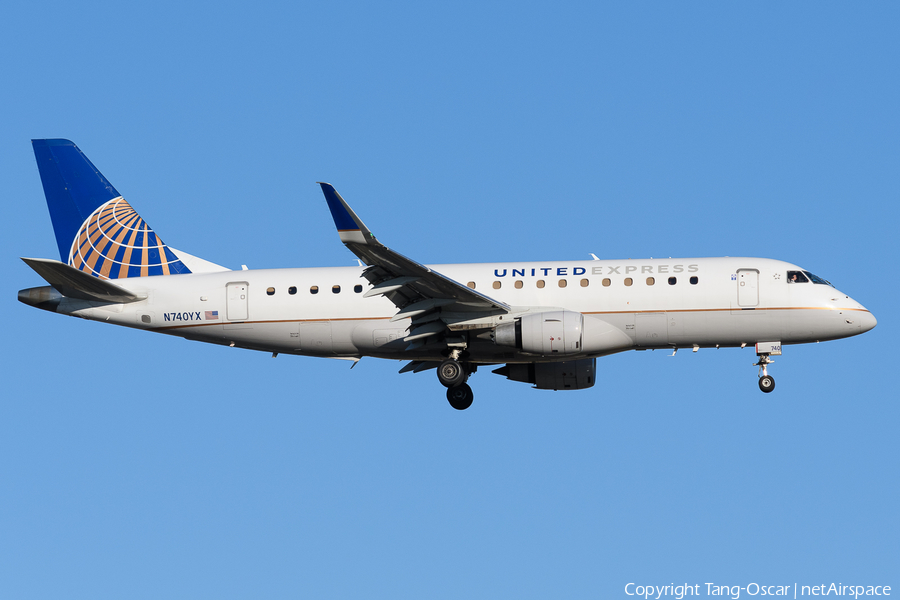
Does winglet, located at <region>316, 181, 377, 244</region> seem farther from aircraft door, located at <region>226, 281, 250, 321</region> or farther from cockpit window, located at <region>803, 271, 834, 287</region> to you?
cockpit window, located at <region>803, 271, 834, 287</region>

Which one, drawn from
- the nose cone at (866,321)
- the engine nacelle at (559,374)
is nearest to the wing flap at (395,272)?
the engine nacelle at (559,374)

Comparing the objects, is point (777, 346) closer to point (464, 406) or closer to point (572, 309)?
point (572, 309)

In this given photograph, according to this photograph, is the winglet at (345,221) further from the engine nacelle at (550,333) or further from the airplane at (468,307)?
the engine nacelle at (550,333)

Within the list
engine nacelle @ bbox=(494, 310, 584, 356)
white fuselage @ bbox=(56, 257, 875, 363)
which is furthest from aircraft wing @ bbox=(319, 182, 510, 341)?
engine nacelle @ bbox=(494, 310, 584, 356)

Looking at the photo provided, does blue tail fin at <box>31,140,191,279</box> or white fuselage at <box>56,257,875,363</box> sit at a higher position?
blue tail fin at <box>31,140,191,279</box>

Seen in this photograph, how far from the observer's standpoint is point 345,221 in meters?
27.5

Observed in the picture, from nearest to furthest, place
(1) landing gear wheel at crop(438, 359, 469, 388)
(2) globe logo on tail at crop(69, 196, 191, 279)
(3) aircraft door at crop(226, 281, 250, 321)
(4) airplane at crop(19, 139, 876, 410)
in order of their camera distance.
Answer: (4) airplane at crop(19, 139, 876, 410), (1) landing gear wheel at crop(438, 359, 469, 388), (3) aircraft door at crop(226, 281, 250, 321), (2) globe logo on tail at crop(69, 196, 191, 279)

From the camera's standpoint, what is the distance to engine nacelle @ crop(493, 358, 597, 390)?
35219mm

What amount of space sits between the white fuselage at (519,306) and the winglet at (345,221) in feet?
17.6

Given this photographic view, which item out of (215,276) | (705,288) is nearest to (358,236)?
(215,276)

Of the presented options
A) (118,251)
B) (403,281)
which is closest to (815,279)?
(403,281)

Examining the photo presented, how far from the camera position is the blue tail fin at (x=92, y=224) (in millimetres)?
35625

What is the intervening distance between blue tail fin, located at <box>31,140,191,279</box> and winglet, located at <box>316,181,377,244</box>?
33.3 ft

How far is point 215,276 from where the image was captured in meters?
34.7
